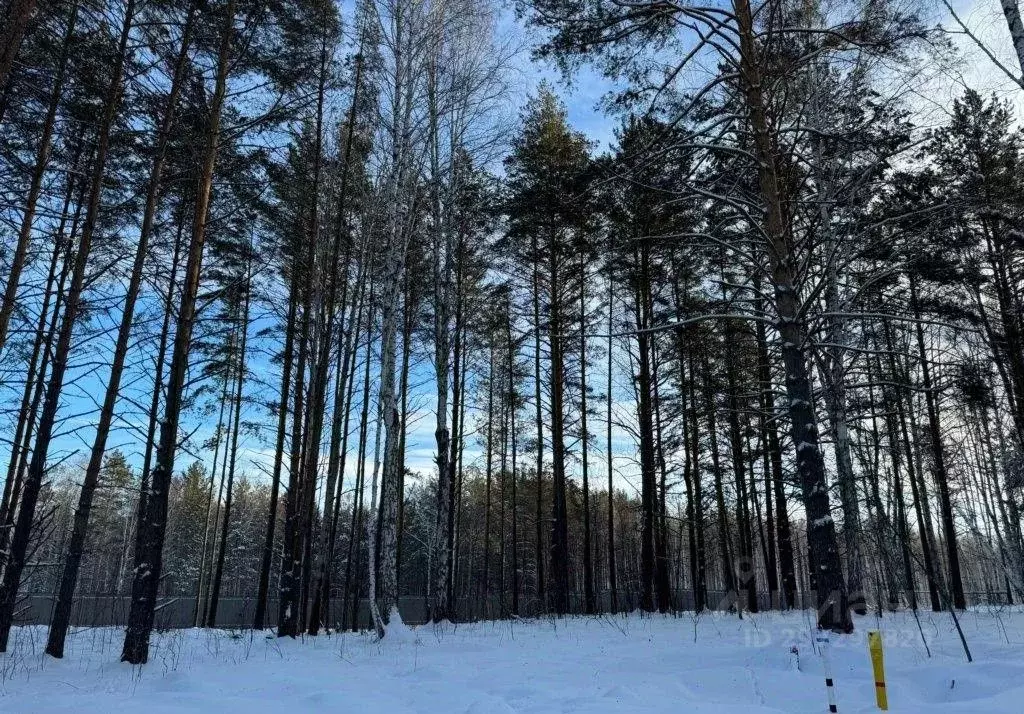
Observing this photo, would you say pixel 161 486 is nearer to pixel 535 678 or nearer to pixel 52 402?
pixel 52 402

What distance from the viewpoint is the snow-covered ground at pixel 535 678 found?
3.98 m

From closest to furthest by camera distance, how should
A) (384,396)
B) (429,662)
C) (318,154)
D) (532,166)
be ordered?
(429,662)
(384,396)
(318,154)
(532,166)

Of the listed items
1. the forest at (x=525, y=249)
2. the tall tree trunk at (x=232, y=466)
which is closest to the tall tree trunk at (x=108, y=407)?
the forest at (x=525, y=249)

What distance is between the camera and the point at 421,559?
44.4m

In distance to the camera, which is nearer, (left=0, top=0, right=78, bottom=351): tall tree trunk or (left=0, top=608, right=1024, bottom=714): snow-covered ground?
(left=0, top=608, right=1024, bottom=714): snow-covered ground

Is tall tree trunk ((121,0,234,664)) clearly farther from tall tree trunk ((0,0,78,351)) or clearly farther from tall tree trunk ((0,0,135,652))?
tall tree trunk ((0,0,78,351))

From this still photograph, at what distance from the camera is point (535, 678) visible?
514cm

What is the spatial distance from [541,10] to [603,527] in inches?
1719

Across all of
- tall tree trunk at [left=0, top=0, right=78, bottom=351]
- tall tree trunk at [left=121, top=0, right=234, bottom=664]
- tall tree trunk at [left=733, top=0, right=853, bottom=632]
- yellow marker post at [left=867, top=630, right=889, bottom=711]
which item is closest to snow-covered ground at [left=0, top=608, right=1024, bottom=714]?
yellow marker post at [left=867, top=630, right=889, bottom=711]

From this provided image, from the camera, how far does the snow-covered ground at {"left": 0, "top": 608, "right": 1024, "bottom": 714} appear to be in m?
3.98

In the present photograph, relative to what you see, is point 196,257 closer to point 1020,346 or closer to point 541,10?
point 541,10

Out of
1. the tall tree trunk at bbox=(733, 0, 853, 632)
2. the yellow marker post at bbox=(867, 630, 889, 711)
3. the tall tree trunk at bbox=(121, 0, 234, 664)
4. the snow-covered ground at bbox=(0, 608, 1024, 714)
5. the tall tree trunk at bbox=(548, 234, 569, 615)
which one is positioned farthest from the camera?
the tall tree trunk at bbox=(548, 234, 569, 615)

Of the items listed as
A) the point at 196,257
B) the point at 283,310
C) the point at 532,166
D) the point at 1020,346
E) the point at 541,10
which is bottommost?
the point at 196,257

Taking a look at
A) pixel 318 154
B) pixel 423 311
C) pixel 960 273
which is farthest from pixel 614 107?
pixel 960 273
